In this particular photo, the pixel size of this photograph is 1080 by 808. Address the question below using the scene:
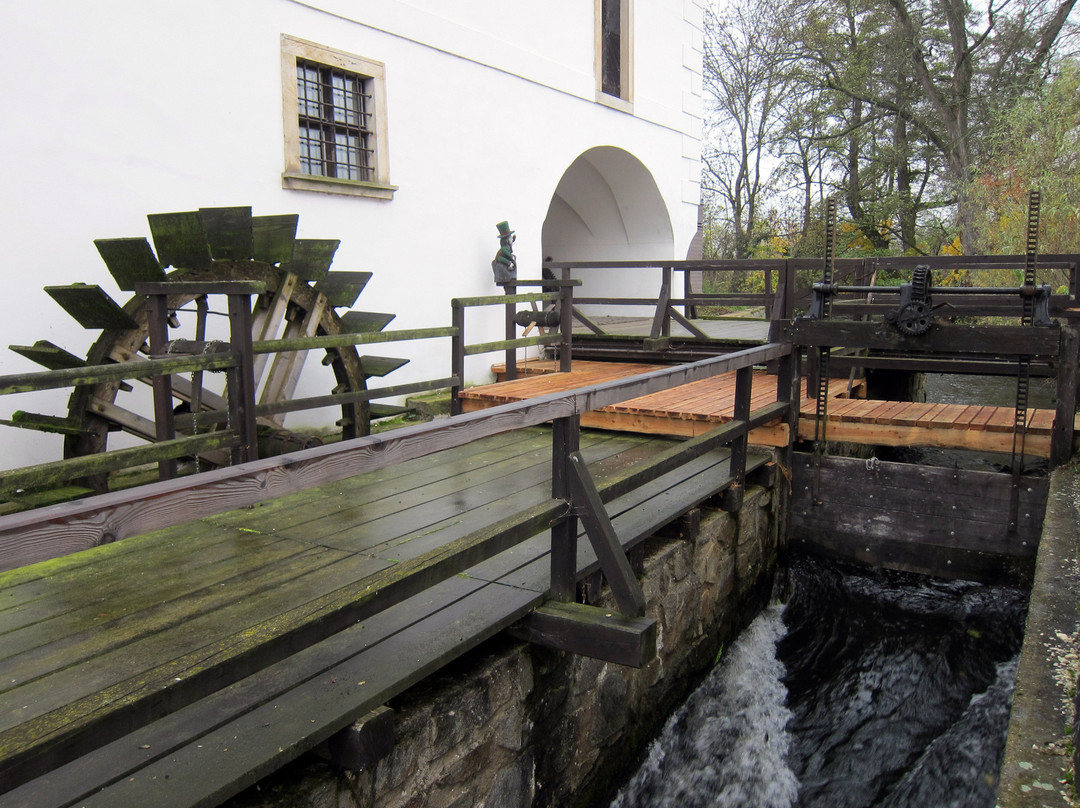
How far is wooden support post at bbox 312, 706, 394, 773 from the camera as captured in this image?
86.5 inches

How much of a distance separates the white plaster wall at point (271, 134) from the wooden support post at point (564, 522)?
349 centimetres

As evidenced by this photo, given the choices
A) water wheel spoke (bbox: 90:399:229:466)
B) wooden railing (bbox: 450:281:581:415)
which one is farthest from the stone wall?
water wheel spoke (bbox: 90:399:229:466)

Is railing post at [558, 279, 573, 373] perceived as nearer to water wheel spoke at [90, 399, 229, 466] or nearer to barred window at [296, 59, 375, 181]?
barred window at [296, 59, 375, 181]

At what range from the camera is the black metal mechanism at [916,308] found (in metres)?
4.95

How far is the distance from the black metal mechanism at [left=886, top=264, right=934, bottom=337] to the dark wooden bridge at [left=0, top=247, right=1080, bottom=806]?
3.8 inches

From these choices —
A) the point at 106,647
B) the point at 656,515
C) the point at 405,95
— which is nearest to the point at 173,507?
the point at 106,647

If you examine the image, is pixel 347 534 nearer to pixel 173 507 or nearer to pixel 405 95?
pixel 173 507

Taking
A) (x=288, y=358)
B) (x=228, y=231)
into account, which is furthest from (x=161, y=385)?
(x=288, y=358)

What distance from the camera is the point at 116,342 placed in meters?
4.77

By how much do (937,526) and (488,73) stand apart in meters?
5.56

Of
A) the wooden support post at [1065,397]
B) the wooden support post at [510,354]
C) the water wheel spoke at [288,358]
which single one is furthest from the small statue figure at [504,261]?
the wooden support post at [1065,397]

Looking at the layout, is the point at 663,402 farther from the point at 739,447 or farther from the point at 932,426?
the point at 932,426

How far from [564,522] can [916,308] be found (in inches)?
119

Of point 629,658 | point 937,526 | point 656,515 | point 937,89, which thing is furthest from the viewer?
point 937,89
